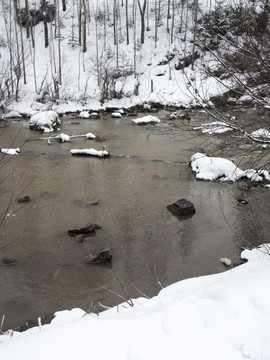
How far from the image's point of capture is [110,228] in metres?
7.40

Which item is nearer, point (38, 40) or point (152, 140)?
point (152, 140)

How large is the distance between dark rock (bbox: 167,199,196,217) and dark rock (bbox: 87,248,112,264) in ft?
8.41

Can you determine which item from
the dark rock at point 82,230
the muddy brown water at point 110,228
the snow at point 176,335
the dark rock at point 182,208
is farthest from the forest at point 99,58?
the snow at point 176,335

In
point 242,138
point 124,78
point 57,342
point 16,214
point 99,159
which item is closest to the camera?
point 57,342

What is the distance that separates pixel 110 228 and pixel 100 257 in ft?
4.44

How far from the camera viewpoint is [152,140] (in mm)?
15453

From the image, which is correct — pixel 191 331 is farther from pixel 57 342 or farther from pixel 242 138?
pixel 242 138

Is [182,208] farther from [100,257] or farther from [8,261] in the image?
[8,261]

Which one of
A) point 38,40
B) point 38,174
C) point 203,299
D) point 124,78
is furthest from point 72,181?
point 38,40

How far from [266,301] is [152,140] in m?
13.2

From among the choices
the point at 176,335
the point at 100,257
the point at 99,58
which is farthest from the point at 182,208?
the point at 99,58

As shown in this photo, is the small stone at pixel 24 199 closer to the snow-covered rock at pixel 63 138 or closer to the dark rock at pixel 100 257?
the dark rock at pixel 100 257

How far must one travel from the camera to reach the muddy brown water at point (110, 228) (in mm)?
5426

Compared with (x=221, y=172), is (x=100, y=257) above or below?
above
